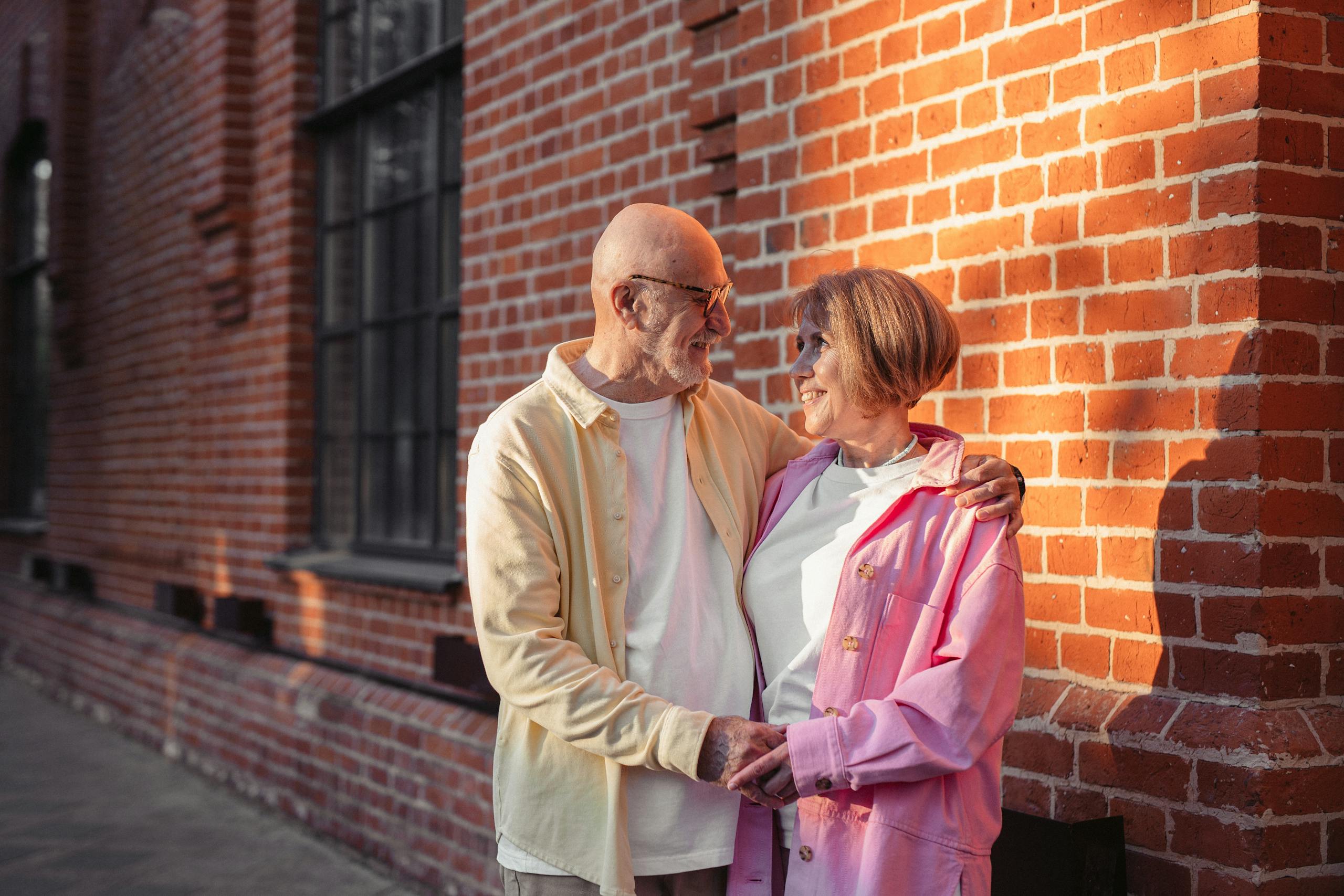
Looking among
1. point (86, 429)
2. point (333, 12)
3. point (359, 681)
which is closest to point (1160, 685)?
point (359, 681)

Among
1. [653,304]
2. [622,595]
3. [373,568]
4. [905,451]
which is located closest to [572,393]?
[653,304]

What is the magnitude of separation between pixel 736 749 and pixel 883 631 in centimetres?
30

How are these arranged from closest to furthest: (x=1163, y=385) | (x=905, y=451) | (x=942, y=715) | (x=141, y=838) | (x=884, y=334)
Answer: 1. (x=942, y=715)
2. (x=884, y=334)
3. (x=905, y=451)
4. (x=1163, y=385)
5. (x=141, y=838)

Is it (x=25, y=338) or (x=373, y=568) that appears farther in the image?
(x=25, y=338)

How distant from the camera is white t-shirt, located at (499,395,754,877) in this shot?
2178 millimetres

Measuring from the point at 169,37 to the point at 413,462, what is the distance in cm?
366

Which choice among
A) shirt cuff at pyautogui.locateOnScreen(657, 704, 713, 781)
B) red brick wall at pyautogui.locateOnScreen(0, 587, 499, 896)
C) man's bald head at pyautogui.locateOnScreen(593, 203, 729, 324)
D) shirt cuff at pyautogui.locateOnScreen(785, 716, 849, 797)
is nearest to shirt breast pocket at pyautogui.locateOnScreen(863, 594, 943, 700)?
shirt cuff at pyautogui.locateOnScreen(785, 716, 849, 797)

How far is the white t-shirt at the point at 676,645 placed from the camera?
2.18 metres

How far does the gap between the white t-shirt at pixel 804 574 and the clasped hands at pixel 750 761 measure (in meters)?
0.12

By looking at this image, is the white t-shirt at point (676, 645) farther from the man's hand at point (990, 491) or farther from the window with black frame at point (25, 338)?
the window with black frame at point (25, 338)

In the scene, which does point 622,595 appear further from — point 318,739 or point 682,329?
point 318,739

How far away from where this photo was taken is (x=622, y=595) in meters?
2.21

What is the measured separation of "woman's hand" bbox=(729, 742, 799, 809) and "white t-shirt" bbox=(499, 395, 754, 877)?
0.21 m

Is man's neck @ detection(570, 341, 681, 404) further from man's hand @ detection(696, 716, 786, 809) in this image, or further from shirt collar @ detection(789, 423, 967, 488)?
man's hand @ detection(696, 716, 786, 809)
